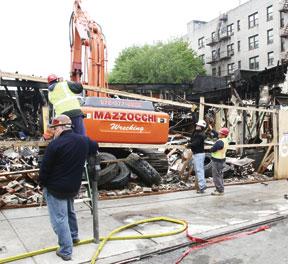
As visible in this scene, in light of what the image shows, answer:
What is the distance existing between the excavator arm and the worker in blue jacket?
592cm

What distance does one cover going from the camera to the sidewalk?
5.25m

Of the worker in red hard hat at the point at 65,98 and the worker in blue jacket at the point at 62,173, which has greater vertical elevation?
the worker in red hard hat at the point at 65,98

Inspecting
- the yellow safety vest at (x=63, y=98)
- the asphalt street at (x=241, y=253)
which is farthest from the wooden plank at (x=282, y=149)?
the yellow safety vest at (x=63, y=98)

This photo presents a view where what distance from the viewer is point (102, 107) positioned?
366 inches

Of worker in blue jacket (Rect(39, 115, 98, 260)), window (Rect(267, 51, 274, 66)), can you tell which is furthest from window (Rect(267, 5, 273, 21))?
worker in blue jacket (Rect(39, 115, 98, 260))

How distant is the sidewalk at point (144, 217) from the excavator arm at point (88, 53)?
3.88 m

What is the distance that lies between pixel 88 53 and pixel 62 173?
22.3 ft

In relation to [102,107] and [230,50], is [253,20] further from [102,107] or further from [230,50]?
[102,107]

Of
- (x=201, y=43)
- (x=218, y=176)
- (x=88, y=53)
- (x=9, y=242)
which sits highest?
(x=201, y=43)

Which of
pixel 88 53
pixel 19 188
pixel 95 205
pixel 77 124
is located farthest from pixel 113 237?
pixel 88 53

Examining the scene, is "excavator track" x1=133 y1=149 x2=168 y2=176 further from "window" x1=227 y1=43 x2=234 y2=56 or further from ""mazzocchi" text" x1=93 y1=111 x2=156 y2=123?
"window" x1=227 y1=43 x2=234 y2=56

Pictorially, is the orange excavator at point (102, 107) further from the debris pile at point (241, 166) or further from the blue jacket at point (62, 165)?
the blue jacket at point (62, 165)

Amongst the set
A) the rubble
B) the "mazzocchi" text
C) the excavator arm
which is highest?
the excavator arm

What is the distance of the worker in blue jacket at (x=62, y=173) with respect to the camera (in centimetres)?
468
